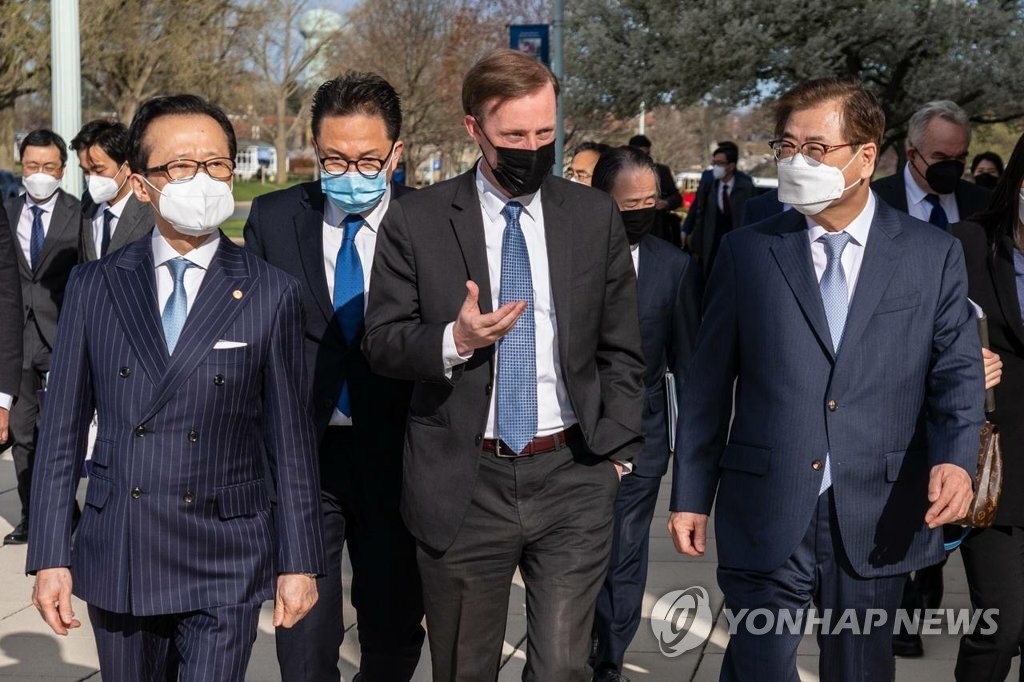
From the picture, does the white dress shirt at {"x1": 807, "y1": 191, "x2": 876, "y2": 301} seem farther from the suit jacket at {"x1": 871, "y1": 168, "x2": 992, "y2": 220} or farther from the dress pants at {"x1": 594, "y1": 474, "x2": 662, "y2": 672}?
the suit jacket at {"x1": 871, "y1": 168, "x2": 992, "y2": 220}

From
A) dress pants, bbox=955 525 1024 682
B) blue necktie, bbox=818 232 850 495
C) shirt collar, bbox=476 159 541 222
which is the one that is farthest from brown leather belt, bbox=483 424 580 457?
dress pants, bbox=955 525 1024 682

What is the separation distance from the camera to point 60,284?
27.8 feet

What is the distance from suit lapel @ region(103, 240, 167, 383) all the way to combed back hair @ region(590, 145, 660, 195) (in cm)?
254

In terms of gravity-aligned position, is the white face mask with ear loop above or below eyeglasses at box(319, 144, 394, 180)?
above

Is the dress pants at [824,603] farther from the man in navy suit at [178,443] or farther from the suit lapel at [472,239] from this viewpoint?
the man in navy suit at [178,443]

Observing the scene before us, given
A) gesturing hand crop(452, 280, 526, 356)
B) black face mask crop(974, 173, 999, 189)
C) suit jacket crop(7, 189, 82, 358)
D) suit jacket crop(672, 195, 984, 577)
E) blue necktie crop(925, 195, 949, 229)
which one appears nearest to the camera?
gesturing hand crop(452, 280, 526, 356)

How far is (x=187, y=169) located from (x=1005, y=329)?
2686 millimetres

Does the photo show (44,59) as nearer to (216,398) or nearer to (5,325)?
(5,325)

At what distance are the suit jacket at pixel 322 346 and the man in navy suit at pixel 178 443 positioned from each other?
810 mm

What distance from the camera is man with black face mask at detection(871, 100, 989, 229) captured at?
21.7 ft

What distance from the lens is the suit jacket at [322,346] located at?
461cm

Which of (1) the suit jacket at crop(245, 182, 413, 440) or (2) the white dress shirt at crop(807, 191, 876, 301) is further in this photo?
(1) the suit jacket at crop(245, 182, 413, 440)

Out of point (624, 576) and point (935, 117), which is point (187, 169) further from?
point (935, 117)

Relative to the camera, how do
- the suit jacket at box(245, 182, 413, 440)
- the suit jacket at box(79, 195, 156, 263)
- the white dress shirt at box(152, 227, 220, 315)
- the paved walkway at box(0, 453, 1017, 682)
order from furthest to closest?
1. the suit jacket at box(79, 195, 156, 263)
2. the paved walkway at box(0, 453, 1017, 682)
3. the suit jacket at box(245, 182, 413, 440)
4. the white dress shirt at box(152, 227, 220, 315)
